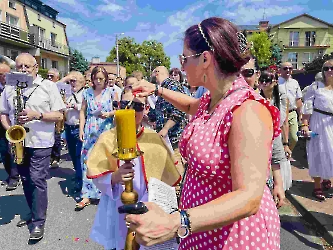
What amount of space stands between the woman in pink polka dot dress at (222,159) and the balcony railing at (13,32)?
26.8 m

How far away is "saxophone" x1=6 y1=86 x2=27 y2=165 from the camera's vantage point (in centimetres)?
328

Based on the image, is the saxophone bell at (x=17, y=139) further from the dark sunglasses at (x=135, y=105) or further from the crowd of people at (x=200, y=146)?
the dark sunglasses at (x=135, y=105)

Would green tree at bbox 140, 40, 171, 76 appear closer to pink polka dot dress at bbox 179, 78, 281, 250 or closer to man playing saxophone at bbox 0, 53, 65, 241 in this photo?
man playing saxophone at bbox 0, 53, 65, 241

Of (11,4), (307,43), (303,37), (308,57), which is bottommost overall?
(308,57)

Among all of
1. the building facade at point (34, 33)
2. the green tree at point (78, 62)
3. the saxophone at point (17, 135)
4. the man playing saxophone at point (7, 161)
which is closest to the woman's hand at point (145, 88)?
the saxophone at point (17, 135)

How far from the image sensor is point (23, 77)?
10.7ft

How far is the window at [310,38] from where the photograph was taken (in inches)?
2037

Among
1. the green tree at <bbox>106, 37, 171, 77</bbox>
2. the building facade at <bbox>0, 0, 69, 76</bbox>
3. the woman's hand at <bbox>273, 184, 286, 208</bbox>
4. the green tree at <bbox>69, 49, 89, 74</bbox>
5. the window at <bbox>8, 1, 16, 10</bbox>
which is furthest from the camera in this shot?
the green tree at <bbox>106, 37, 171, 77</bbox>

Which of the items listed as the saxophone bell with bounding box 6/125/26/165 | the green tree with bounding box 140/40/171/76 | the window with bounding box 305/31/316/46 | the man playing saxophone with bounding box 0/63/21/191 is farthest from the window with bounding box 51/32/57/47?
the window with bounding box 305/31/316/46

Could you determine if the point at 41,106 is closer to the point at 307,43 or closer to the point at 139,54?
the point at 139,54

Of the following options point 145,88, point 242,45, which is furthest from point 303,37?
point 242,45

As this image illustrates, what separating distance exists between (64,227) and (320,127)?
13.0 feet

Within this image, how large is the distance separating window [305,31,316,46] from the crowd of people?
55.1 meters

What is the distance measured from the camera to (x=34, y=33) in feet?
91.0
